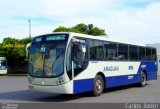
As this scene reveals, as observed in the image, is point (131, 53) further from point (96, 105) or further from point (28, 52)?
point (96, 105)

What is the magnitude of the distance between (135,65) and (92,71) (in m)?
5.86

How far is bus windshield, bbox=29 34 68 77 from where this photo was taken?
1565 centimetres

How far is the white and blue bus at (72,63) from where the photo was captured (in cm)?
1559

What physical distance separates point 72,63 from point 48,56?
42.3 inches

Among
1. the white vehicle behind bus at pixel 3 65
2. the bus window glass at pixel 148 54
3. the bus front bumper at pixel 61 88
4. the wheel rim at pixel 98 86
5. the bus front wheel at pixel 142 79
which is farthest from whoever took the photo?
the white vehicle behind bus at pixel 3 65

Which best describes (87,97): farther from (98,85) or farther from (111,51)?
(111,51)

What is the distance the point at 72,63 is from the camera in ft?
51.9

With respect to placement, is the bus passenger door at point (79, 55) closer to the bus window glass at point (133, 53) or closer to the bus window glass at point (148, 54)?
the bus window glass at point (133, 53)

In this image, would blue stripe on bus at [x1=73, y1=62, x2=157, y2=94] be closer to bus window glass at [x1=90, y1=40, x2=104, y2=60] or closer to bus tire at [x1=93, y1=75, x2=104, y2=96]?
bus tire at [x1=93, y1=75, x2=104, y2=96]

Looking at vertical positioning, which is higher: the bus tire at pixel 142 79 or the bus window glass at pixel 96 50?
the bus window glass at pixel 96 50

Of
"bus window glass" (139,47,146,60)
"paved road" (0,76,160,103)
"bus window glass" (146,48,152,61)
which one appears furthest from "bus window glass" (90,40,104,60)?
"bus window glass" (146,48,152,61)

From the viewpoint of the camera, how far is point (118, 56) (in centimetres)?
2012

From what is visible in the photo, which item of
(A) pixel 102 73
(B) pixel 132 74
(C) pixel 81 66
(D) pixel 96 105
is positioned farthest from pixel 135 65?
(D) pixel 96 105

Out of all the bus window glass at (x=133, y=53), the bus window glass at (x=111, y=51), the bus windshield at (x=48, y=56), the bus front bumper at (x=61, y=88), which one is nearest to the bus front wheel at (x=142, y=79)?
the bus window glass at (x=133, y=53)
